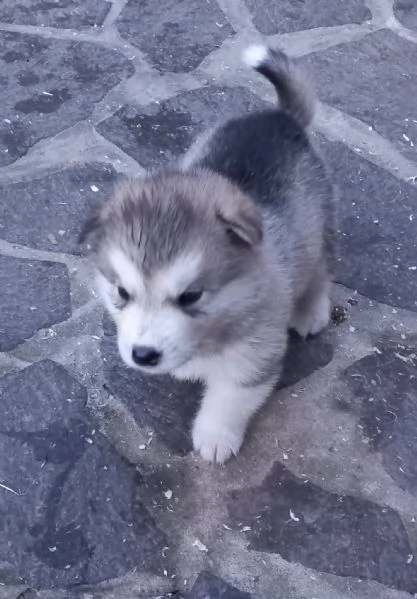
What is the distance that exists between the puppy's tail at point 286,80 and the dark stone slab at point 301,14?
4.65 feet

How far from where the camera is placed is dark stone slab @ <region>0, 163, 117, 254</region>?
10.7ft

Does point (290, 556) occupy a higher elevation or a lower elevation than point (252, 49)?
lower

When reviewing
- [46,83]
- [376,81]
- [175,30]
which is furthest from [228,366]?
[175,30]

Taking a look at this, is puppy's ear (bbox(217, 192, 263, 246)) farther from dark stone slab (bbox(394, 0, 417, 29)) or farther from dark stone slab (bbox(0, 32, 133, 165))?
dark stone slab (bbox(394, 0, 417, 29))

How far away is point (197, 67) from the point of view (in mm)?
4051

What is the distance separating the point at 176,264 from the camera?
6.79 feet

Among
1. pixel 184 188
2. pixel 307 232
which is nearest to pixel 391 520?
pixel 307 232

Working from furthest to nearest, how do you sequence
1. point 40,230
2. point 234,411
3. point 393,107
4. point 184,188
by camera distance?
point 393,107 < point 40,230 < point 234,411 < point 184,188

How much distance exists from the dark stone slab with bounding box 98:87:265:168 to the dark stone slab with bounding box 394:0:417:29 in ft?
3.62

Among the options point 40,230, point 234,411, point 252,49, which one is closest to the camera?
point 234,411

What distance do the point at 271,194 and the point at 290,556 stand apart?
1.14 meters

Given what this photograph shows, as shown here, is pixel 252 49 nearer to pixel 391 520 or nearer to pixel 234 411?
pixel 234 411

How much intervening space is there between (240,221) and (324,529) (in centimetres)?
101

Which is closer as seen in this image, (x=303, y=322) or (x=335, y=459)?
(x=335, y=459)
